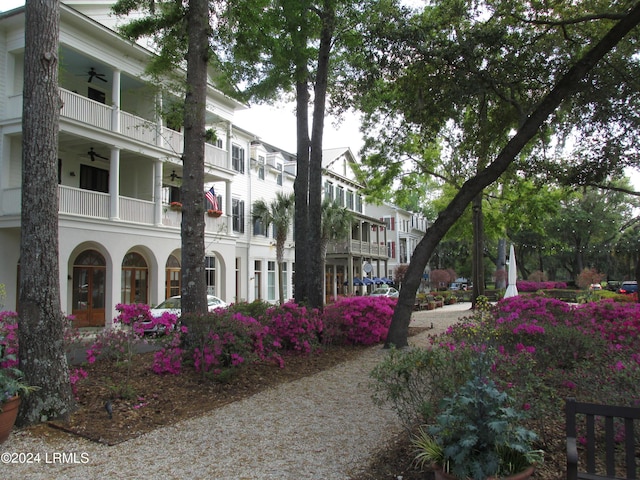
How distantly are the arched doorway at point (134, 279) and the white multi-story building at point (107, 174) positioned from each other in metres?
0.04

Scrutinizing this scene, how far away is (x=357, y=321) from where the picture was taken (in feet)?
41.1

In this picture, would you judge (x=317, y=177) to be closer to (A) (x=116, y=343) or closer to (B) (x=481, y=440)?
(A) (x=116, y=343)

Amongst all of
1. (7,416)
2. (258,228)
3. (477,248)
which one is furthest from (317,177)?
(258,228)

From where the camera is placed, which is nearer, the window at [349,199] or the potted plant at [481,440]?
the potted plant at [481,440]

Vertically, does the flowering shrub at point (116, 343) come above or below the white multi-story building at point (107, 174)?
below

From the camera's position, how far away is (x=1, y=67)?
1612 centimetres

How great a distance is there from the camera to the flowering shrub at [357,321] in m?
12.1

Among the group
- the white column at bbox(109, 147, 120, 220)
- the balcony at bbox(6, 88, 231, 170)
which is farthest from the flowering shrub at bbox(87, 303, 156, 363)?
the white column at bbox(109, 147, 120, 220)

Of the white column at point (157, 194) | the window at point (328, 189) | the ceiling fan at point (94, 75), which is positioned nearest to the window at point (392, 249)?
the window at point (328, 189)

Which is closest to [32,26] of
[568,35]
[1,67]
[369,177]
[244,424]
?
[244,424]

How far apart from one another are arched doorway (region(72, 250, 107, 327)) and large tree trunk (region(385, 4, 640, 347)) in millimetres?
11896

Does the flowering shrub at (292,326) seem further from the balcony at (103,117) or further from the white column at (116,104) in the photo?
the white column at (116,104)

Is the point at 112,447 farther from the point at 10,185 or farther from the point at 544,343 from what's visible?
the point at 10,185

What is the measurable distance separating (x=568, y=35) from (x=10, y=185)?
16.8 metres
